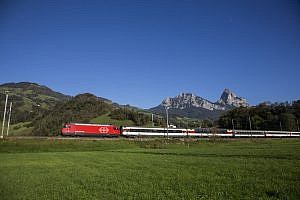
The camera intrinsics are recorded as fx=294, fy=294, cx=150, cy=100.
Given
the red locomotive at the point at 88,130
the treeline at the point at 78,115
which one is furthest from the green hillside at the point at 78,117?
the red locomotive at the point at 88,130

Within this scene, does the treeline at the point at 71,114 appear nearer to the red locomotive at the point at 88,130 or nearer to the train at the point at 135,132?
the red locomotive at the point at 88,130

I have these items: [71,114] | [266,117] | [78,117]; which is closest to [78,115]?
[78,117]

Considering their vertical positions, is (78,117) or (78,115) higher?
(78,115)

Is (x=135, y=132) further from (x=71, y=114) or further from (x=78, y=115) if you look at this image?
(x=71, y=114)

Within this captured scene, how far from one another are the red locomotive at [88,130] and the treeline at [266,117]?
2814 inches

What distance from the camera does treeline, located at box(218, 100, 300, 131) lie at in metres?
137

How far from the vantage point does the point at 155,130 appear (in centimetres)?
8381

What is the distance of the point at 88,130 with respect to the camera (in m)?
74.7

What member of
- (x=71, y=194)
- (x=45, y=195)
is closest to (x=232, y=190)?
(x=71, y=194)

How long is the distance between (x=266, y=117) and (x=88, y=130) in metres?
105

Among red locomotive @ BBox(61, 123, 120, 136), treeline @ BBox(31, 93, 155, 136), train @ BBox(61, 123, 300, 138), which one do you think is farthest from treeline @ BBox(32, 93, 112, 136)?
train @ BBox(61, 123, 300, 138)

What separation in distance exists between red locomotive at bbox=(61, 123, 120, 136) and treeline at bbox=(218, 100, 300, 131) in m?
71.5

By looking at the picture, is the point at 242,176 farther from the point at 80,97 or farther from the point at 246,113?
the point at 80,97

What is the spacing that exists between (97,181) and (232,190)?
293 inches
